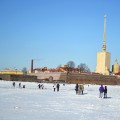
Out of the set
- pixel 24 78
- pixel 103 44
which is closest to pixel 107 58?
pixel 103 44

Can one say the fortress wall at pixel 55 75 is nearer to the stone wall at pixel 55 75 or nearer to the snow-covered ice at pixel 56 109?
the stone wall at pixel 55 75

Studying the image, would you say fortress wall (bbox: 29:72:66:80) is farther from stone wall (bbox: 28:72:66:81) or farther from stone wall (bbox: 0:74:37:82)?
stone wall (bbox: 0:74:37:82)

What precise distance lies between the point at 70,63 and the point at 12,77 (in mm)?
65282

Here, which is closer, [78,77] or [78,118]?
[78,118]

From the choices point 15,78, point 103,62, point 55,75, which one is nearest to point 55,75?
point 55,75

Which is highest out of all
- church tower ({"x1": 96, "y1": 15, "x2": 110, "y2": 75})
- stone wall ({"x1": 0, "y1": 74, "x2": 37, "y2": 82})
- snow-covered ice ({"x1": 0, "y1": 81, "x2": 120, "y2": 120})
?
church tower ({"x1": 96, "y1": 15, "x2": 110, "y2": 75})

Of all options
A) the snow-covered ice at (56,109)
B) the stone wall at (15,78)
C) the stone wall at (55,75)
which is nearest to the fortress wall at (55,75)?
the stone wall at (55,75)

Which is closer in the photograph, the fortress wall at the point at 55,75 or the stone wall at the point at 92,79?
the fortress wall at the point at 55,75

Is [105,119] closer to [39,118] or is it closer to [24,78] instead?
[39,118]

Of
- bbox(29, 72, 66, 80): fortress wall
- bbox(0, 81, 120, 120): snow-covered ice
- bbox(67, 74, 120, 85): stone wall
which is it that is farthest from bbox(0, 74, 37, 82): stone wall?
bbox(0, 81, 120, 120): snow-covered ice

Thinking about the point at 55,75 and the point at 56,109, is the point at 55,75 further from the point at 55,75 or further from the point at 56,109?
the point at 56,109

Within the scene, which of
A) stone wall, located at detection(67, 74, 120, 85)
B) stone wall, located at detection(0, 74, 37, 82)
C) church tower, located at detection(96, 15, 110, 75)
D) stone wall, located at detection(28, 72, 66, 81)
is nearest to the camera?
stone wall, located at detection(0, 74, 37, 82)

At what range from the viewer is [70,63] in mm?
161875

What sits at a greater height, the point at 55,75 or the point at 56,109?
the point at 55,75
